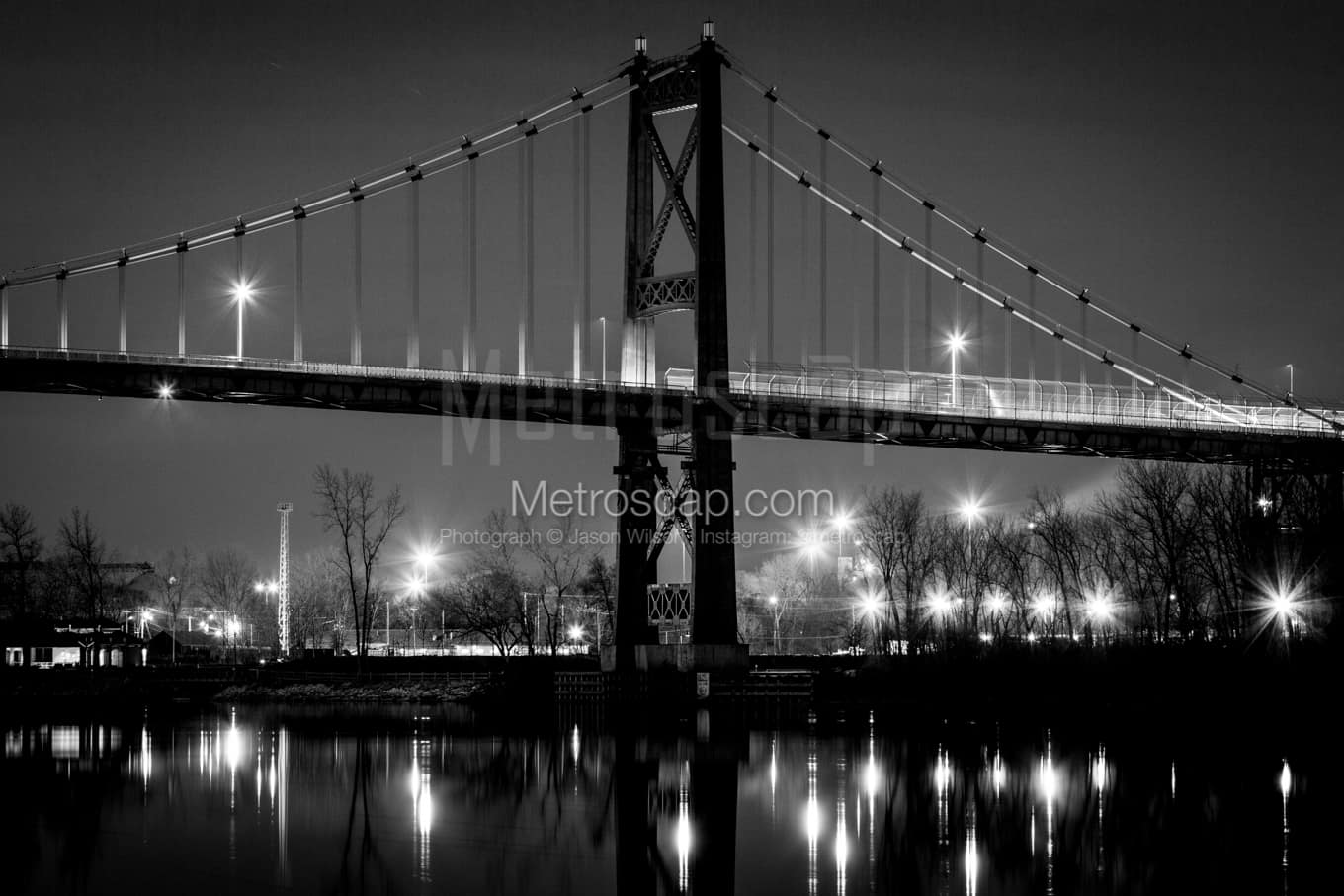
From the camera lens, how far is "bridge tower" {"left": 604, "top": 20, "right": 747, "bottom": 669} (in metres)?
59.2

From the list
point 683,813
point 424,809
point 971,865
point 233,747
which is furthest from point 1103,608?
point 971,865

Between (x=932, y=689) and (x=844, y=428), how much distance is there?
1599 centimetres

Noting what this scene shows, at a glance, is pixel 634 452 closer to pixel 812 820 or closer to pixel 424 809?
pixel 424 809

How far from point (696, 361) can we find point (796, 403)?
6661 mm

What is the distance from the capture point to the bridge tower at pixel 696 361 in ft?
194

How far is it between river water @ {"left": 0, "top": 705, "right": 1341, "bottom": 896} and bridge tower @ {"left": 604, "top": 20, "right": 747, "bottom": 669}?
39.4ft

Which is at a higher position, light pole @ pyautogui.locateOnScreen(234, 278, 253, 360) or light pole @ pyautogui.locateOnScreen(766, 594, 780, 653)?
light pole @ pyautogui.locateOnScreen(234, 278, 253, 360)

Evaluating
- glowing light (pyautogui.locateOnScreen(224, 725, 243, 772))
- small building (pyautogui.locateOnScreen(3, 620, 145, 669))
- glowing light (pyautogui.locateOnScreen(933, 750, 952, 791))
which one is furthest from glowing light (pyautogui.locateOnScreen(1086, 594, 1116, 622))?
small building (pyautogui.locateOnScreen(3, 620, 145, 669))

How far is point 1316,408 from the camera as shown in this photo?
77688 millimetres

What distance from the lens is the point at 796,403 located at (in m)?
65.2

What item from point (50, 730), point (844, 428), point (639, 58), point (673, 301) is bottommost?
point (50, 730)

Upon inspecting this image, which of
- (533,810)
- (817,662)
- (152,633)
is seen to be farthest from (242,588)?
(533,810)

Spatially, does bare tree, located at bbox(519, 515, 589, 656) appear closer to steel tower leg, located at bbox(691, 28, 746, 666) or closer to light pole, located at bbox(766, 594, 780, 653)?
light pole, located at bbox(766, 594, 780, 653)

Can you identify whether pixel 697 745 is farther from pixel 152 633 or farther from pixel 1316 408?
pixel 152 633
